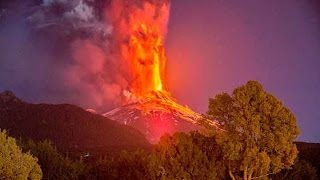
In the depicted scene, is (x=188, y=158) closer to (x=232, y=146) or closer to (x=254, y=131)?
(x=232, y=146)

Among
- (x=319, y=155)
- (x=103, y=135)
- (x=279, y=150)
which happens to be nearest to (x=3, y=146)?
(x=279, y=150)

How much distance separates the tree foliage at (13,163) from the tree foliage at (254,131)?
18260mm

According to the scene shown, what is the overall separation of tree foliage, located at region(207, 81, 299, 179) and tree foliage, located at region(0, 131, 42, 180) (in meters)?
18.3

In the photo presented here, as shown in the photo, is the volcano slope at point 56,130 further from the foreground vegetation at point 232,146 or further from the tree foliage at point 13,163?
the tree foliage at point 13,163

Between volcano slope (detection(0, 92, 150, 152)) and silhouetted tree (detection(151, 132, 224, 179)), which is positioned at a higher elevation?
volcano slope (detection(0, 92, 150, 152))

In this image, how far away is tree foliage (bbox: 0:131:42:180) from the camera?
43594mm

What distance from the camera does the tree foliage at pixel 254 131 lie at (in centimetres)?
4547

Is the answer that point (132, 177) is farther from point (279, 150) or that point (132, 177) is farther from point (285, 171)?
point (279, 150)

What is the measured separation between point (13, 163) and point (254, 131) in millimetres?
22613

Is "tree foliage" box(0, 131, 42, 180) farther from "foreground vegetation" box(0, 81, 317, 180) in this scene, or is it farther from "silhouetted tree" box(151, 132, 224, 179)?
"silhouetted tree" box(151, 132, 224, 179)

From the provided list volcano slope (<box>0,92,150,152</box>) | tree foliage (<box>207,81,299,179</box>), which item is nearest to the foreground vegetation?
tree foliage (<box>207,81,299,179</box>)

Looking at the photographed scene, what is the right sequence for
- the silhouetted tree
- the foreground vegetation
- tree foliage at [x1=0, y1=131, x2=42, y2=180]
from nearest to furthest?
tree foliage at [x1=0, y1=131, x2=42, y2=180]
the foreground vegetation
the silhouetted tree

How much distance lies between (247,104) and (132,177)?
23167mm

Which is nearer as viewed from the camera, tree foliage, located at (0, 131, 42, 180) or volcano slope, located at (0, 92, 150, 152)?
tree foliage, located at (0, 131, 42, 180)
